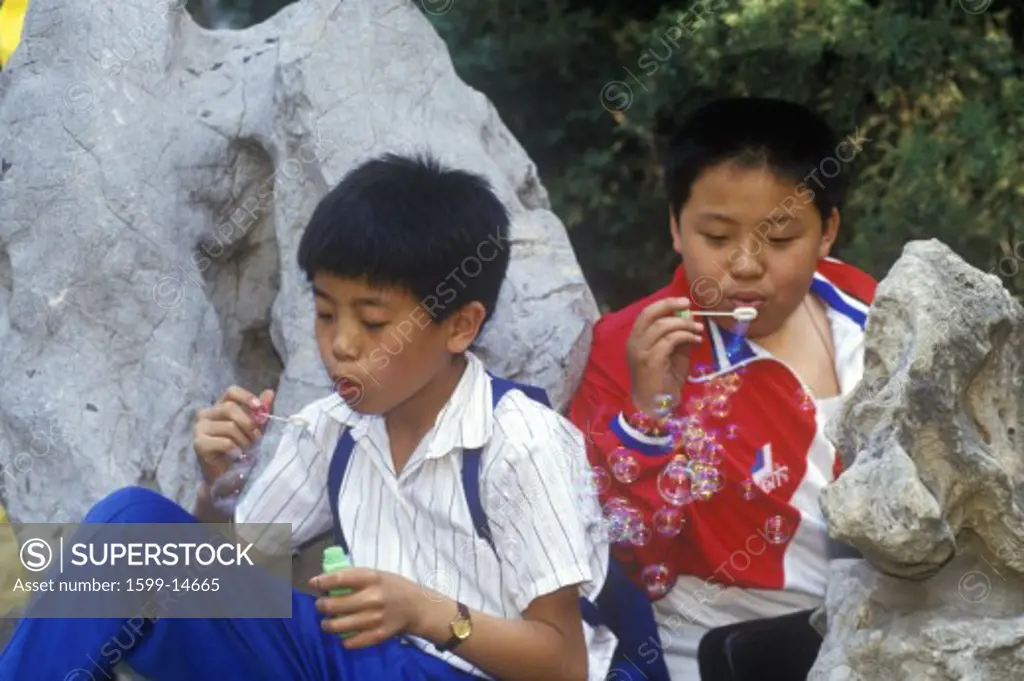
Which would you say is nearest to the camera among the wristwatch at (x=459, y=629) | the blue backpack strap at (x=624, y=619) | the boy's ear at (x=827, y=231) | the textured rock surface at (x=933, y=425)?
the textured rock surface at (x=933, y=425)

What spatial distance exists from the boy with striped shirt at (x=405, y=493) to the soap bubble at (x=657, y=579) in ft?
0.69

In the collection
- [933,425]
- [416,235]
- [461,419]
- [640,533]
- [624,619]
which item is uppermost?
[933,425]

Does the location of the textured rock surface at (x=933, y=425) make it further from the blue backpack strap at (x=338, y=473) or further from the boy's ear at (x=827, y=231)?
the blue backpack strap at (x=338, y=473)

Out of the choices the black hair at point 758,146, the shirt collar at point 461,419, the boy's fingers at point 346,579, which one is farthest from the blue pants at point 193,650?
the black hair at point 758,146

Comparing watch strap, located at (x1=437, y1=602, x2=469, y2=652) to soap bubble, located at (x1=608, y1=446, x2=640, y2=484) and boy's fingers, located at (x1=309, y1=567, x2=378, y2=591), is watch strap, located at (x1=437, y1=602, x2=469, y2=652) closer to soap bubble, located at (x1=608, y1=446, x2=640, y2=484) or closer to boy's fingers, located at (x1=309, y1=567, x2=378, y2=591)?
boy's fingers, located at (x1=309, y1=567, x2=378, y2=591)

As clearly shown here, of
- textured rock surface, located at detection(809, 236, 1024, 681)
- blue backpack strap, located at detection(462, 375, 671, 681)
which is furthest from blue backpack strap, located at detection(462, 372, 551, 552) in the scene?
textured rock surface, located at detection(809, 236, 1024, 681)

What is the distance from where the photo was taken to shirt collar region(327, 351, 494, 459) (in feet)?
10.1

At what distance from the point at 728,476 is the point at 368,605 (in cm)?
78

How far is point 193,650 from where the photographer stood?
2854 millimetres

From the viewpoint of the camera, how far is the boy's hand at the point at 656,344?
127 inches

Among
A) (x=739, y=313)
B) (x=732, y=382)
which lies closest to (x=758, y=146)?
(x=739, y=313)

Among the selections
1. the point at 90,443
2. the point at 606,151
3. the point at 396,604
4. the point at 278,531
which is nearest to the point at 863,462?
the point at 396,604

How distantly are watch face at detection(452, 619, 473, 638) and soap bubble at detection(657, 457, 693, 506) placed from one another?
513 mm

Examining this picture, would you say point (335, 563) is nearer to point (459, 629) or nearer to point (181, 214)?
point (459, 629)
